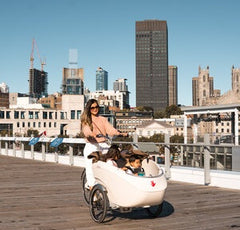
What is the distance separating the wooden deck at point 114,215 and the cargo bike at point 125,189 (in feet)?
0.88

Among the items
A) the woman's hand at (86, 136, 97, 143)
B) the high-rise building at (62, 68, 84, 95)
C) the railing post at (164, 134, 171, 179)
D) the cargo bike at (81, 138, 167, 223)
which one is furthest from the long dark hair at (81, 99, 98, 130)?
the high-rise building at (62, 68, 84, 95)

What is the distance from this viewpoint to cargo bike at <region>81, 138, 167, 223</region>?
17.5 feet

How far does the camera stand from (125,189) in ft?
17.7

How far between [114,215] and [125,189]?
3.52 feet

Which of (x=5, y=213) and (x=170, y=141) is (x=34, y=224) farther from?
(x=170, y=141)

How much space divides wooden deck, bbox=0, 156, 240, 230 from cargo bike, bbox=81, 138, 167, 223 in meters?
0.27

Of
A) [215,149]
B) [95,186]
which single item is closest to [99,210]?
[95,186]

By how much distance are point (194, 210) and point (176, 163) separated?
4833 millimetres

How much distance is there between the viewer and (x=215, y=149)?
33.3ft

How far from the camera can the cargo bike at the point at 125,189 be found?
5.35 metres

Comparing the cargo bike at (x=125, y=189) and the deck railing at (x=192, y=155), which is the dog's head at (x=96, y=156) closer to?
the cargo bike at (x=125, y=189)

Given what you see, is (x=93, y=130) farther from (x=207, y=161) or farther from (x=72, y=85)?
(x=72, y=85)

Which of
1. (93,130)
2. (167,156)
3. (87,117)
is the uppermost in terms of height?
(87,117)

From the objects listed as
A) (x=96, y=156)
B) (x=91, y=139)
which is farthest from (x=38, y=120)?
(x=96, y=156)
